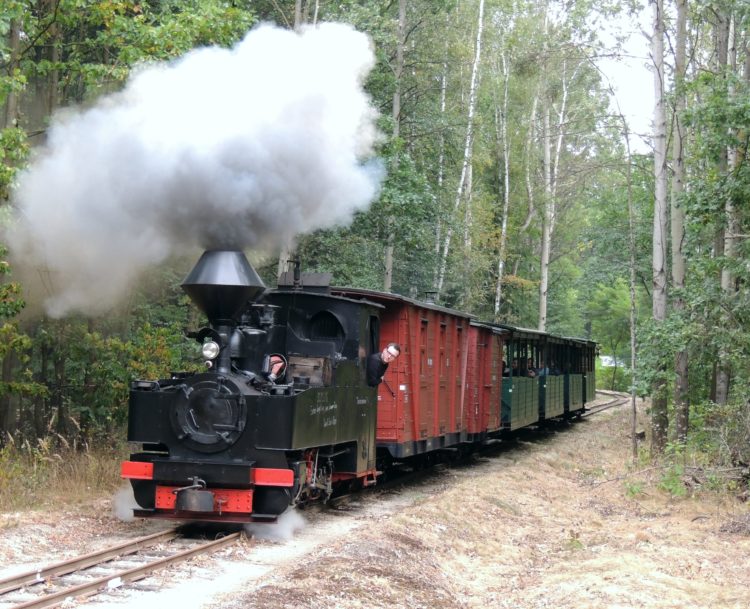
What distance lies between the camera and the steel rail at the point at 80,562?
22.6 feet

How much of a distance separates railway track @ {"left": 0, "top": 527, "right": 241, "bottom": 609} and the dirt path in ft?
0.69

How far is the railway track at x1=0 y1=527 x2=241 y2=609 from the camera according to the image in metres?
6.59

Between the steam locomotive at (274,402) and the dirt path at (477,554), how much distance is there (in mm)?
590

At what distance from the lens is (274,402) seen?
29.2ft

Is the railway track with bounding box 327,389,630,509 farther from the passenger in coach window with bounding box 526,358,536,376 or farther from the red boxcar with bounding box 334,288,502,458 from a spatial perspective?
the passenger in coach window with bounding box 526,358,536,376

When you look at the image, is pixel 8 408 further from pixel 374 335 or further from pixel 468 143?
pixel 468 143

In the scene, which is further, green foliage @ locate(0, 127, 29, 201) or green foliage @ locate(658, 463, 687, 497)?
green foliage @ locate(658, 463, 687, 497)

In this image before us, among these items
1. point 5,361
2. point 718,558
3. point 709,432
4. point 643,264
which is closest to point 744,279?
point 709,432

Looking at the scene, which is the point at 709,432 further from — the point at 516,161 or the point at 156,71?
the point at 516,161

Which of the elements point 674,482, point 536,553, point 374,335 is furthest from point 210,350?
point 674,482

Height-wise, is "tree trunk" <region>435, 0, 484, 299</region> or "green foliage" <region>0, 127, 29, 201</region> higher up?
"tree trunk" <region>435, 0, 484, 299</region>

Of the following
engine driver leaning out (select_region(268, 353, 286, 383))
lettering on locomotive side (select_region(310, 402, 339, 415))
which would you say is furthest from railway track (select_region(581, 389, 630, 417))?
engine driver leaning out (select_region(268, 353, 286, 383))

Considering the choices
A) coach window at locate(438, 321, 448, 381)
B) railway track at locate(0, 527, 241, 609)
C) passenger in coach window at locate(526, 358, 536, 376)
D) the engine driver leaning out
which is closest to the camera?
railway track at locate(0, 527, 241, 609)

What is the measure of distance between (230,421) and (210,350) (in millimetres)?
703
